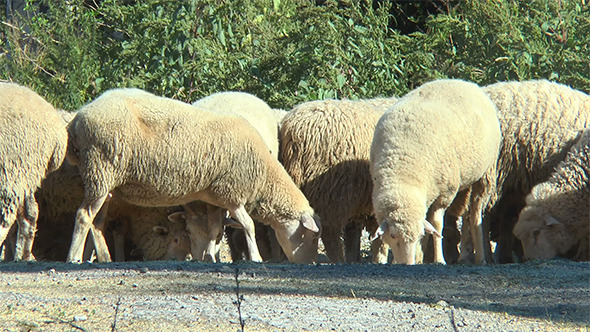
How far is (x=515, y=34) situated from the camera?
35.1 ft

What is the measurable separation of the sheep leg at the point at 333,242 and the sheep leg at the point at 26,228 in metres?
2.79

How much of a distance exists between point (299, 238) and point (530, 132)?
98.5 inches

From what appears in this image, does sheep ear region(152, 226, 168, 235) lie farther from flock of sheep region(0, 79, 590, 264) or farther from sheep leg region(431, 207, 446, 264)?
sheep leg region(431, 207, 446, 264)

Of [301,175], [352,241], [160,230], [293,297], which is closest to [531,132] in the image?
[352,241]

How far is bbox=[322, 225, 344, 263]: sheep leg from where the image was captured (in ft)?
28.7

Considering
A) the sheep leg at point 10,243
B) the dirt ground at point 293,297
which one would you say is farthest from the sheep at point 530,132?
the sheep leg at point 10,243

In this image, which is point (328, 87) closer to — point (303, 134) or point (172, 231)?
point (303, 134)

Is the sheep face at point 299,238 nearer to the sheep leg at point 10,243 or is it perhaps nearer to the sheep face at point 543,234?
the sheep face at point 543,234

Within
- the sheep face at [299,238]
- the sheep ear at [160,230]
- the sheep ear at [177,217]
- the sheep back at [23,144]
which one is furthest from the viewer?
the sheep ear at [160,230]

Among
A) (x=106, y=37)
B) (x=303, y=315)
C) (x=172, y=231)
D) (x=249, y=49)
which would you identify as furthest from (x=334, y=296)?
(x=106, y=37)

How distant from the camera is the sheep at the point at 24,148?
732 centimetres

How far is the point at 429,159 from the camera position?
7766 mm

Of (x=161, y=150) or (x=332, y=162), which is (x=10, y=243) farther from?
(x=332, y=162)

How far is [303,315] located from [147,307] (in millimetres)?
808
